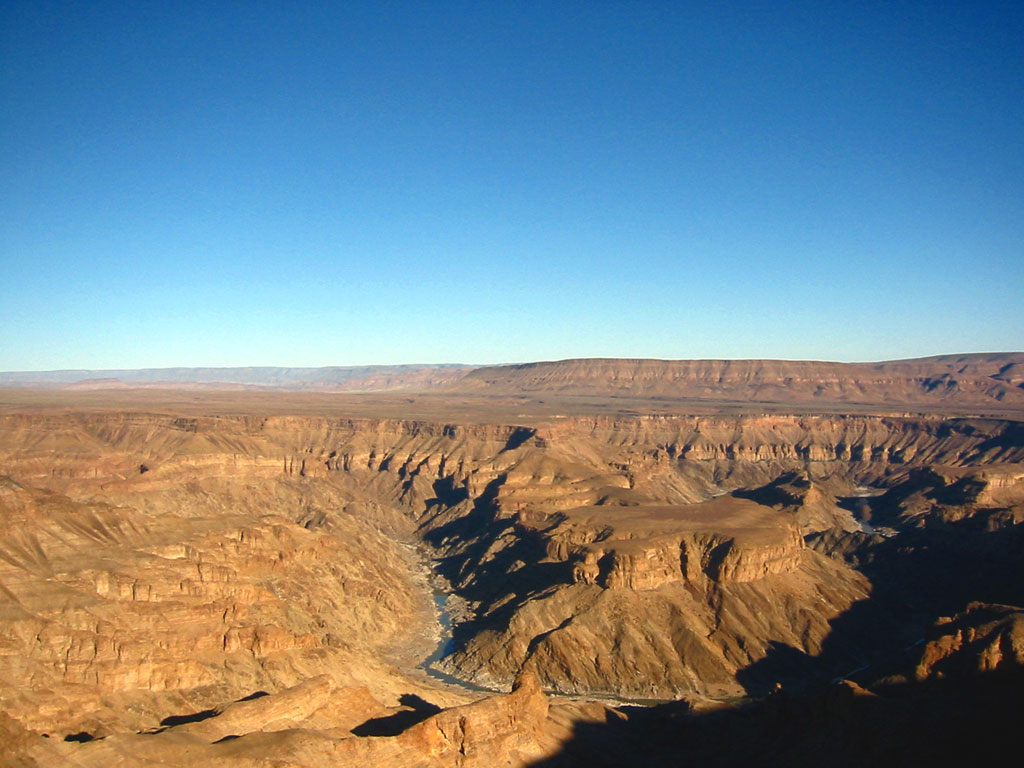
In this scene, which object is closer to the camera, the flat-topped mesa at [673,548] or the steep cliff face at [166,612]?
the steep cliff face at [166,612]

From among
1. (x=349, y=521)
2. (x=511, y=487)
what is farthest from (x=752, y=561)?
(x=349, y=521)

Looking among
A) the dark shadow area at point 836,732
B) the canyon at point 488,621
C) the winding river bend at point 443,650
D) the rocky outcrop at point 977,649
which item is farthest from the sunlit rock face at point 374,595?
the dark shadow area at point 836,732

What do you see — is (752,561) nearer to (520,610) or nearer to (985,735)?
(520,610)

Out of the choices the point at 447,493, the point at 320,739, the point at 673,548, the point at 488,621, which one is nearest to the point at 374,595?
the point at 488,621

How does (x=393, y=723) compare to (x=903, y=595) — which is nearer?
(x=393, y=723)

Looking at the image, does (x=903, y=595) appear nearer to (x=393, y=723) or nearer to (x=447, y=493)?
(x=393, y=723)

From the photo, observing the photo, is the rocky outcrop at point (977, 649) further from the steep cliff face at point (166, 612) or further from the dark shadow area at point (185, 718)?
the dark shadow area at point (185, 718)

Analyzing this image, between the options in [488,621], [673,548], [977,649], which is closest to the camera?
[977,649]

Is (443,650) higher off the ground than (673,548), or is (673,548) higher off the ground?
(673,548)
